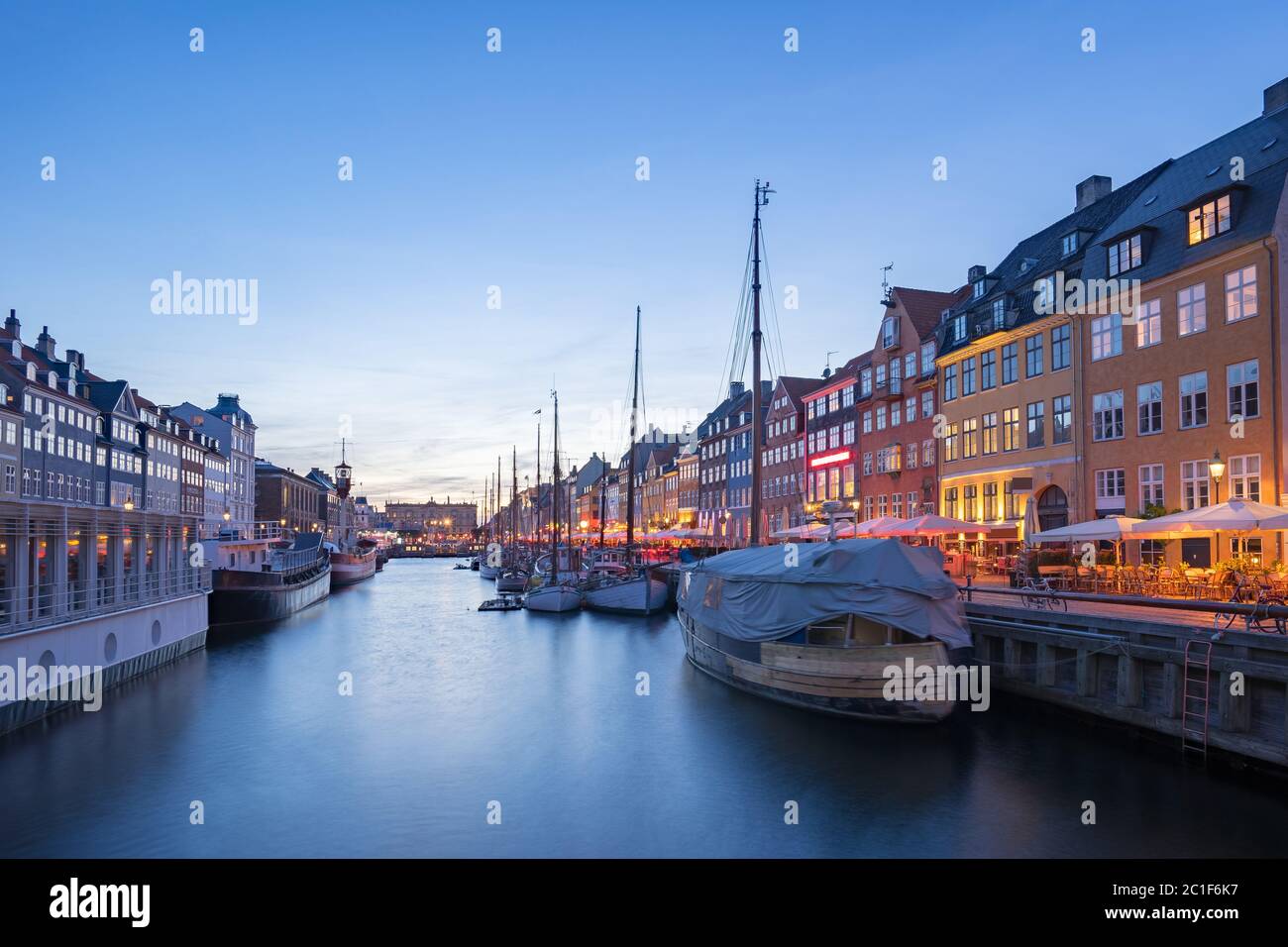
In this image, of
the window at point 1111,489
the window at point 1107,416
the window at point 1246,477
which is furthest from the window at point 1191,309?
the window at point 1111,489

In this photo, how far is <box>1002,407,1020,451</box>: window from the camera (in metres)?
40.1

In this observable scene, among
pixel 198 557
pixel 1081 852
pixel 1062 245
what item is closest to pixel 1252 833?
pixel 1081 852

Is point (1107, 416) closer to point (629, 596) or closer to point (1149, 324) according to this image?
point (1149, 324)

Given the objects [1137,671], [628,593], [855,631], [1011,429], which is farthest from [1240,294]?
[628,593]

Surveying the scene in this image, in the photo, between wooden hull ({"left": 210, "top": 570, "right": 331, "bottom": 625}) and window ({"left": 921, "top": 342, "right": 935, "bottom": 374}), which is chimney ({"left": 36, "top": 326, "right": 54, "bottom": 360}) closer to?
wooden hull ({"left": 210, "top": 570, "right": 331, "bottom": 625})

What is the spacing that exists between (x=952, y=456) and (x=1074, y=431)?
34.8 ft

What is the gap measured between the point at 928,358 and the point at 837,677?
31.2 metres

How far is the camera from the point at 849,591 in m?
22.5

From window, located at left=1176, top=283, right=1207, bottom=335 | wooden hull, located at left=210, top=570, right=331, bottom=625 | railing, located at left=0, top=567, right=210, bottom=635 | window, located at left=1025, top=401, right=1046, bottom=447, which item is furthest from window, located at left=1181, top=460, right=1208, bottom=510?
wooden hull, located at left=210, top=570, right=331, bottom=625

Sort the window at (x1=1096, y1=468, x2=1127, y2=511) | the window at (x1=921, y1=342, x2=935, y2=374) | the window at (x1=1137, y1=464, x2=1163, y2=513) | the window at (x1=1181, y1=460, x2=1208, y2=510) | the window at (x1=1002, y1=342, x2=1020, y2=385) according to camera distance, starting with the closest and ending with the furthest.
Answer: the window at (x1=1181, y1=460, x2=1208, y2=510), the window at (x1=1137, y1=464, x2=1163, y2=513), the window at (x1=1096, y1=468, x2=1127, y2=511), the window at (x1=1002, y1=342, x2=1020, y2=385), the window at (x1=921, y1=342, x2=935, y2=374)

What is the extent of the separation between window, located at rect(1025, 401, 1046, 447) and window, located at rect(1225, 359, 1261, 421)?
979 centimetres

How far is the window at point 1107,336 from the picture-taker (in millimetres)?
33562

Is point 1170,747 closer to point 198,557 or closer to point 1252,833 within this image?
point 1252,833

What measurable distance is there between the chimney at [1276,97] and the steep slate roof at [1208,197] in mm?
647
